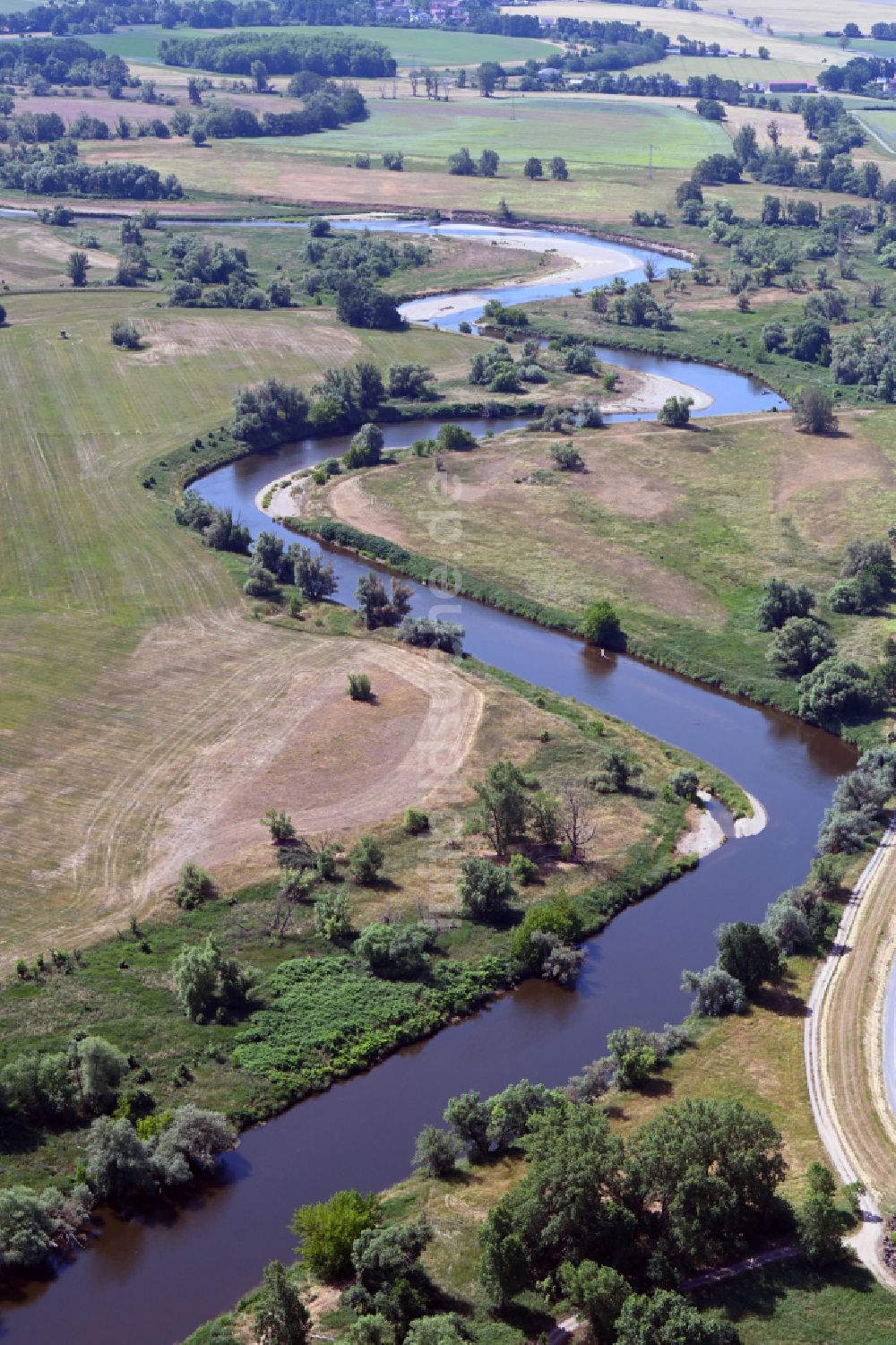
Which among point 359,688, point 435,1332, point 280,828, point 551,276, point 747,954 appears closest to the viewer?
point 435,1332

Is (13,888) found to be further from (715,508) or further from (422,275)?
(422,275)

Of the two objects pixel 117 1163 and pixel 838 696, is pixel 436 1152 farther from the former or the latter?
pixel 838 696

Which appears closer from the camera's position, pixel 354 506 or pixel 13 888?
pixel 13 888

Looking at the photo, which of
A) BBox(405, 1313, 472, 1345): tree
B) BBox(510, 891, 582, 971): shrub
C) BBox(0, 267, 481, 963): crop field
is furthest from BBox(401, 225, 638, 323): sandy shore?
BBox(405, 1313, 472, 1345): tree

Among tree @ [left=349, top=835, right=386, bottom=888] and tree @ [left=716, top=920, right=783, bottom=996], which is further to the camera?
tree @ [left=349, top=835, right=386, bottom=888]

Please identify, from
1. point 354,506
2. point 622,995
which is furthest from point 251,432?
point 622,995

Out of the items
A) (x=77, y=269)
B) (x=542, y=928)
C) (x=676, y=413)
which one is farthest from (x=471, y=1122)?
(x=77, y=269)

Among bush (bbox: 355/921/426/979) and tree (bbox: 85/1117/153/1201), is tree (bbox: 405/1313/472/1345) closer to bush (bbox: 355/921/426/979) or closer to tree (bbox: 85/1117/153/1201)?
tree (bbox: 85/1117/153/1201)
